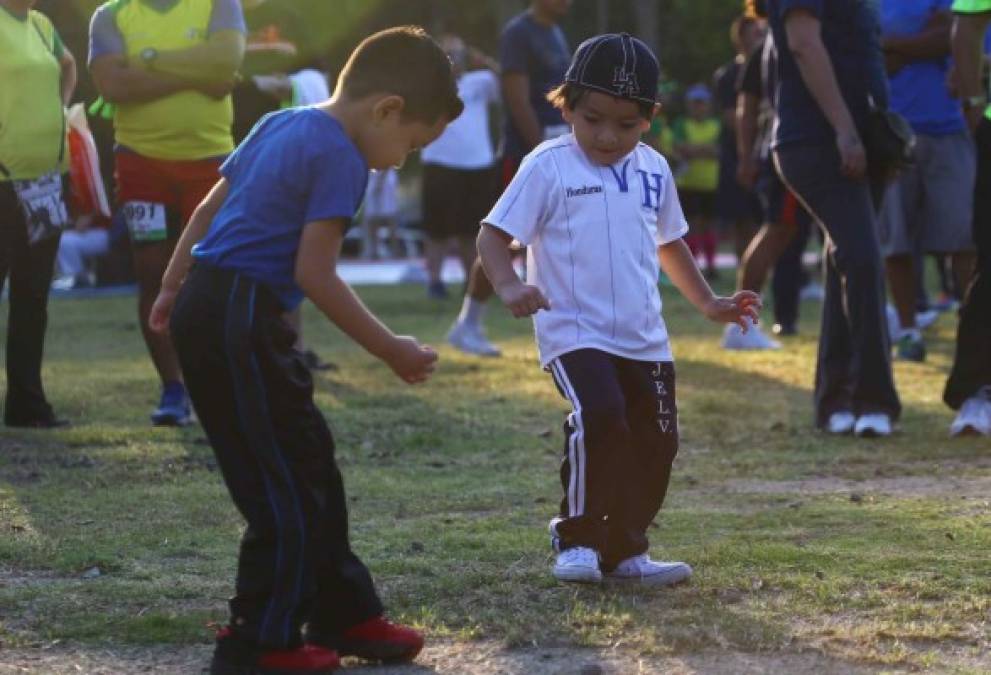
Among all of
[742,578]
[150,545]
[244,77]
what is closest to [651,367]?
[742,578]

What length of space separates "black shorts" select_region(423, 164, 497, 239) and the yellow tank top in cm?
693

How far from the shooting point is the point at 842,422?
740 centimetres

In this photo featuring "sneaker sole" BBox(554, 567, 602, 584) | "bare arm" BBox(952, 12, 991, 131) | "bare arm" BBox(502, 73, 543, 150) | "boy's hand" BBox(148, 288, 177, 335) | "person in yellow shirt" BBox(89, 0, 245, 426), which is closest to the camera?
"boy's hand" BBox(148, 288, 177, 335)

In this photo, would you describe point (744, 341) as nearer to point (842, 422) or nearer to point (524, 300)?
point (842, 422)

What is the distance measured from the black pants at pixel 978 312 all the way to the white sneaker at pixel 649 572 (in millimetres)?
2797

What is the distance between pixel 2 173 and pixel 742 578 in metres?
3.74

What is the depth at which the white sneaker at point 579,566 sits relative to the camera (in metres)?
4.60

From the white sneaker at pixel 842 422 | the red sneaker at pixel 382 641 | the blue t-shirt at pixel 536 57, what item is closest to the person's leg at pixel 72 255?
the blue t-shirt at pixel 536 57

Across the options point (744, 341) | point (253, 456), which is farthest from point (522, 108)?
point (253, 456)

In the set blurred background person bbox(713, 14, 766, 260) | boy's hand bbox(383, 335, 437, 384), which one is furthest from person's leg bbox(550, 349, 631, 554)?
blurred background person bbox(713, 14, 766, 260)

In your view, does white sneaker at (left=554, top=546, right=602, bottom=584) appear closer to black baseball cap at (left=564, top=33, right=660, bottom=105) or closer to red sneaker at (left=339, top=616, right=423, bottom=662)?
red sneaker at (left=339, top=616, right=423, bottom=662)

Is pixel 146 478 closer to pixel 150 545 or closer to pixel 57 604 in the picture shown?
pixel 150 545

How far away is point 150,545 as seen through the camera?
516cm

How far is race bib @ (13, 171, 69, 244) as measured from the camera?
724cm
